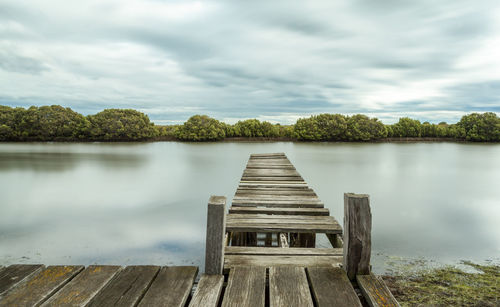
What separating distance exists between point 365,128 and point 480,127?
19.2 meters

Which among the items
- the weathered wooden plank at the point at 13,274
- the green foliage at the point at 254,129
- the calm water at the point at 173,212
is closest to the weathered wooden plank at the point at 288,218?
the calm water at the point at 173,212

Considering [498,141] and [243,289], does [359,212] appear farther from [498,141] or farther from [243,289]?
[498,141]

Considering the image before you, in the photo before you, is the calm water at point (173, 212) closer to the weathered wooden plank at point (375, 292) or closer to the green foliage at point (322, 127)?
the weathered wooden plank at point (375, 292)

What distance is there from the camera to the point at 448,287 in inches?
138

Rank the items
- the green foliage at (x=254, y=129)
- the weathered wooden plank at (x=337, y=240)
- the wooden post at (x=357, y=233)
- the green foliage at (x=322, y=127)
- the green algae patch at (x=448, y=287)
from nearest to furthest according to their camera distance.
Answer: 1. the wooden post at (x=357, y=233)
2. the green algae patch at (x=448, y=287)
3. the weathered wooden plank at (x=337, y=240)
4. the green foliage at (x=322, y=127)
5. the green foliage at (x=254, y=129)

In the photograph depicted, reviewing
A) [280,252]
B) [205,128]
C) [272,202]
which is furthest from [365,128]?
[280,252]

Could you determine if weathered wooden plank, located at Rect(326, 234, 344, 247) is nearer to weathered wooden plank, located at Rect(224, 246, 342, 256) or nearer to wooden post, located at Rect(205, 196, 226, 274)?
weathered wooden plank, located at Rect(224, 246, 342, 256)

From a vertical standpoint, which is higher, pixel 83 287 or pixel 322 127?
pixel 322 127

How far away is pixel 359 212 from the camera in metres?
2.12

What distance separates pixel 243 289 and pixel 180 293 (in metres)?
0.42

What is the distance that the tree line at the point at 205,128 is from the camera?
45625mm

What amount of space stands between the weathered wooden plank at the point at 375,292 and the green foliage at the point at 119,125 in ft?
156

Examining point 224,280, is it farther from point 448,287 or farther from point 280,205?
point 448,287

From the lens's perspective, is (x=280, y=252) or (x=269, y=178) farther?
(x=269, y=178)
